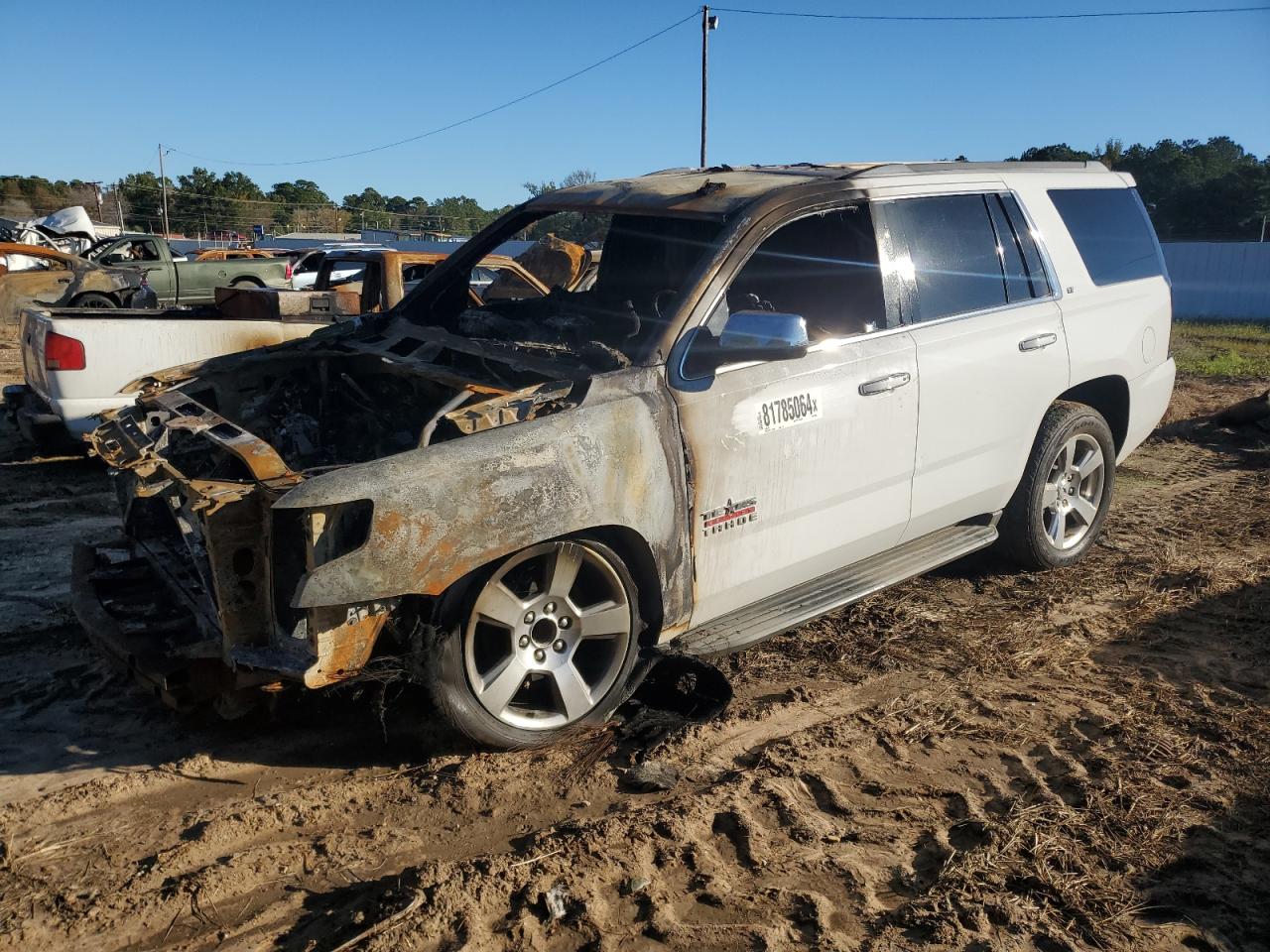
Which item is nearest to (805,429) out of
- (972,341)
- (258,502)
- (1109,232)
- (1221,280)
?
(972,341)

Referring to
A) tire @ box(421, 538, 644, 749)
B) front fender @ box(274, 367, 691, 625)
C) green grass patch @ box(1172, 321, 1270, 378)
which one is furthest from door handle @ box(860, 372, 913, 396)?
green grass patch @ box(1172, 321, 1270, 378)

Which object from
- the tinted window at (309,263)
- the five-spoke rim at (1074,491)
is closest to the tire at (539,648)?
the five-spoke rim at (1074,491)

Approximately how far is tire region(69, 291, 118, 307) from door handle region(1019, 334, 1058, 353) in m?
13.8

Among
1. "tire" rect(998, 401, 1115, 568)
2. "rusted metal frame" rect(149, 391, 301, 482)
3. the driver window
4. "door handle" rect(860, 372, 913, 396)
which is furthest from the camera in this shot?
"tire" rect(998, 401, 1115, 568)

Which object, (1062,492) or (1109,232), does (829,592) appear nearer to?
A: (1062,492)

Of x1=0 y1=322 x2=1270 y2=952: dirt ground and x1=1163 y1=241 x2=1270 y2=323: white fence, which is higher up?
x1=1163 y1=241 x2=1270 y2=323: white fence

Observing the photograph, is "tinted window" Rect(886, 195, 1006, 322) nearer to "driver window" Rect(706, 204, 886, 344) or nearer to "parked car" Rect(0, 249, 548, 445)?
"driver window" Rect(706, 204, 886, 344)

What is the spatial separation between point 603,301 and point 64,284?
15.9 meters

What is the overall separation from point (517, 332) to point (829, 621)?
2034 mm

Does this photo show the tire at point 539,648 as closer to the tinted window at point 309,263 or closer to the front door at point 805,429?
the front door at point 805,429

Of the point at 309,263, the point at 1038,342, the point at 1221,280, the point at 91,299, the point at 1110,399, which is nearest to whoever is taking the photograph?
the point at 1038,342

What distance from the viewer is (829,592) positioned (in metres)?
4.26

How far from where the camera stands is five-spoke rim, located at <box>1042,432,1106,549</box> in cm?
533

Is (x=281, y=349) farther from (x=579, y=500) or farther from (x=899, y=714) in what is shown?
(x=899, y=714)
